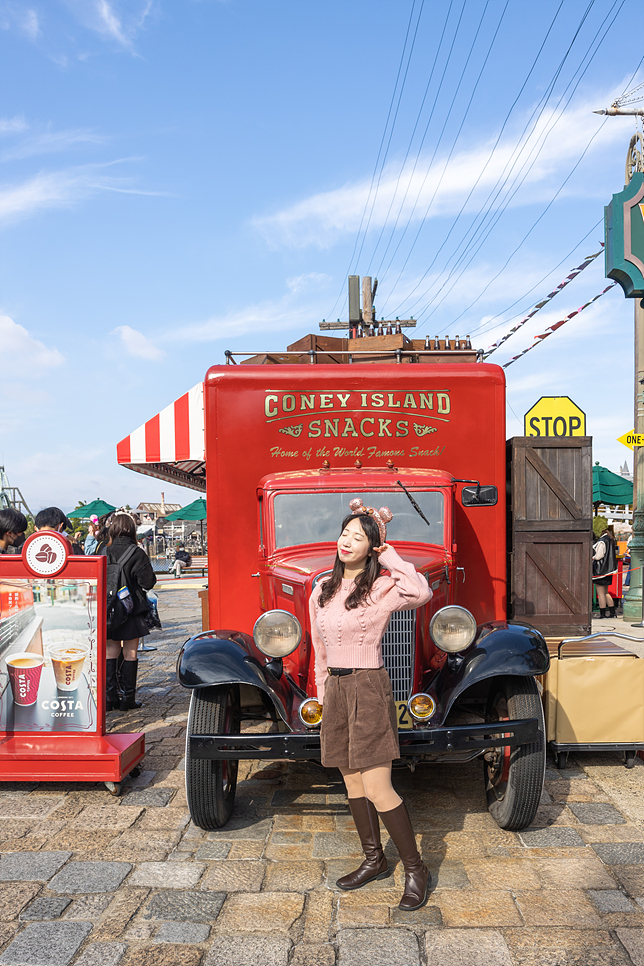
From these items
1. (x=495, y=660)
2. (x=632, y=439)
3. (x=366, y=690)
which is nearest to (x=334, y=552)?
(x=495, y=660)

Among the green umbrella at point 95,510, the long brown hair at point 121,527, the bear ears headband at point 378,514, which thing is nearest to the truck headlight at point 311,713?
the bear ears headband at point 378,514

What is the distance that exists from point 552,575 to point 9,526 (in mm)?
4768

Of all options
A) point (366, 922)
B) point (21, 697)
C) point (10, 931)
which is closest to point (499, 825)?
point (366, 922)

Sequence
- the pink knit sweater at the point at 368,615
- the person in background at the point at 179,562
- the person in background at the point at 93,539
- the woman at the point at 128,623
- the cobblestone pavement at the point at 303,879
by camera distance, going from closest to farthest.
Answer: the cobblestone pavement at the point at 303,879 < the pink knit sweater at the point at 368,615 < the woman at the point at 128,623 < the person in background at the point at 93,539 < the person in background at the point at 179,562

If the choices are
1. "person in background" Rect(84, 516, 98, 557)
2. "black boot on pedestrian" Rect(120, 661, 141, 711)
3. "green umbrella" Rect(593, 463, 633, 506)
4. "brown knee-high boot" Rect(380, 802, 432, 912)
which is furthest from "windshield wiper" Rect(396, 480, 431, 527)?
"green umbrella" Rect(593, 463, 633, 506)

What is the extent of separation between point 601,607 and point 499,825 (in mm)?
10375

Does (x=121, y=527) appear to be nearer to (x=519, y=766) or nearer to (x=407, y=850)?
(x=519, y=766)

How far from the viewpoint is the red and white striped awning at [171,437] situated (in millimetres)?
9789

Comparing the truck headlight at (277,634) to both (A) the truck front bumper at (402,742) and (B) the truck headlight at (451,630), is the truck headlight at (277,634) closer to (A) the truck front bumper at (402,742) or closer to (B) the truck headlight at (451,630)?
(A) the truck front bumper at (402,742)

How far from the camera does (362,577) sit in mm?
3447

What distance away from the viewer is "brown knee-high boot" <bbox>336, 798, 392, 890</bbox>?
3412mm

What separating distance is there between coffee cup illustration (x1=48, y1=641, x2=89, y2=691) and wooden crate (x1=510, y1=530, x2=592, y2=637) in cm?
362

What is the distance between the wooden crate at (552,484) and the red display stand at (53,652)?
3.53 metres

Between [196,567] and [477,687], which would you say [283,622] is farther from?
[196,567]
